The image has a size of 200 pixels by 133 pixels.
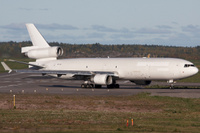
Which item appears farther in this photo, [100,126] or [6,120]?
[6,120]

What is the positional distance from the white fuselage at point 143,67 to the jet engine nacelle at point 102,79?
1.78 m

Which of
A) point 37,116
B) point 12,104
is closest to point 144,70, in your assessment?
point 12,104

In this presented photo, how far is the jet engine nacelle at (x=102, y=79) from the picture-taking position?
186ft

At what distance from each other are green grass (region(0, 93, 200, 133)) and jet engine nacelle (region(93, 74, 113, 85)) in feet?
35.4

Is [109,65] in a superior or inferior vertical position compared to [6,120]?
superior

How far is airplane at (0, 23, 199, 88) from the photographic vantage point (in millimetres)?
55188

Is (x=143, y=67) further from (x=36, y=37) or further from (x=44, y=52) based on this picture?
(x=36, y=37)

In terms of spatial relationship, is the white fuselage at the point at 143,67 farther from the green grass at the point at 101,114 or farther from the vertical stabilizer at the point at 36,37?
the green grass at the point at 101,114

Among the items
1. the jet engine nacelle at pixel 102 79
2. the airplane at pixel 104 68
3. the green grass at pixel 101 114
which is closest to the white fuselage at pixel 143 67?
the airplane at pixel 104 68

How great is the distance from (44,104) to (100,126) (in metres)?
15.2

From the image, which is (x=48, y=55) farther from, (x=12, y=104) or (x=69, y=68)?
(x=12, y=104)

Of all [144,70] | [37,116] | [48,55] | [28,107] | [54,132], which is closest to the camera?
[54,132]

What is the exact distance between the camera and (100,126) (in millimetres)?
24969

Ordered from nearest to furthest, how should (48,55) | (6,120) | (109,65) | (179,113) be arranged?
(6,120), (179,113), (109,65), (48,55)
